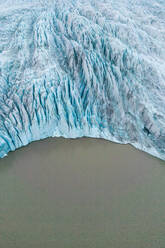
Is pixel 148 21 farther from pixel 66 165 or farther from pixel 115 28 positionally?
pixel 66 165

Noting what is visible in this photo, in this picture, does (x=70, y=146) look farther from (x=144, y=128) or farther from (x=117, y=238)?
(x=117, y=238)

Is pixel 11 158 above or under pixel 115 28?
under

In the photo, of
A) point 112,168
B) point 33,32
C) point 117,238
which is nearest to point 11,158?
point 112,168

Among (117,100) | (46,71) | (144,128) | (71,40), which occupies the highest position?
(71,40)

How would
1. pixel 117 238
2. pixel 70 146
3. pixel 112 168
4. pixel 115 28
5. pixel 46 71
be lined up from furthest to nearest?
1. pixel 115 28
2. pixel 46 71
3. pixel 70 146
4. pixel 112 168
5. pixel 117 238

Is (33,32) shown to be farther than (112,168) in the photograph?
Yes

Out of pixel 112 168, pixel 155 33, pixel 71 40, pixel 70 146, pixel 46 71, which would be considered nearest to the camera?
pixel 112 168

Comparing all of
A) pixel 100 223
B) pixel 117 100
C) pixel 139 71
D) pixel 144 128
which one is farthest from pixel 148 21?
pixel 100 223
